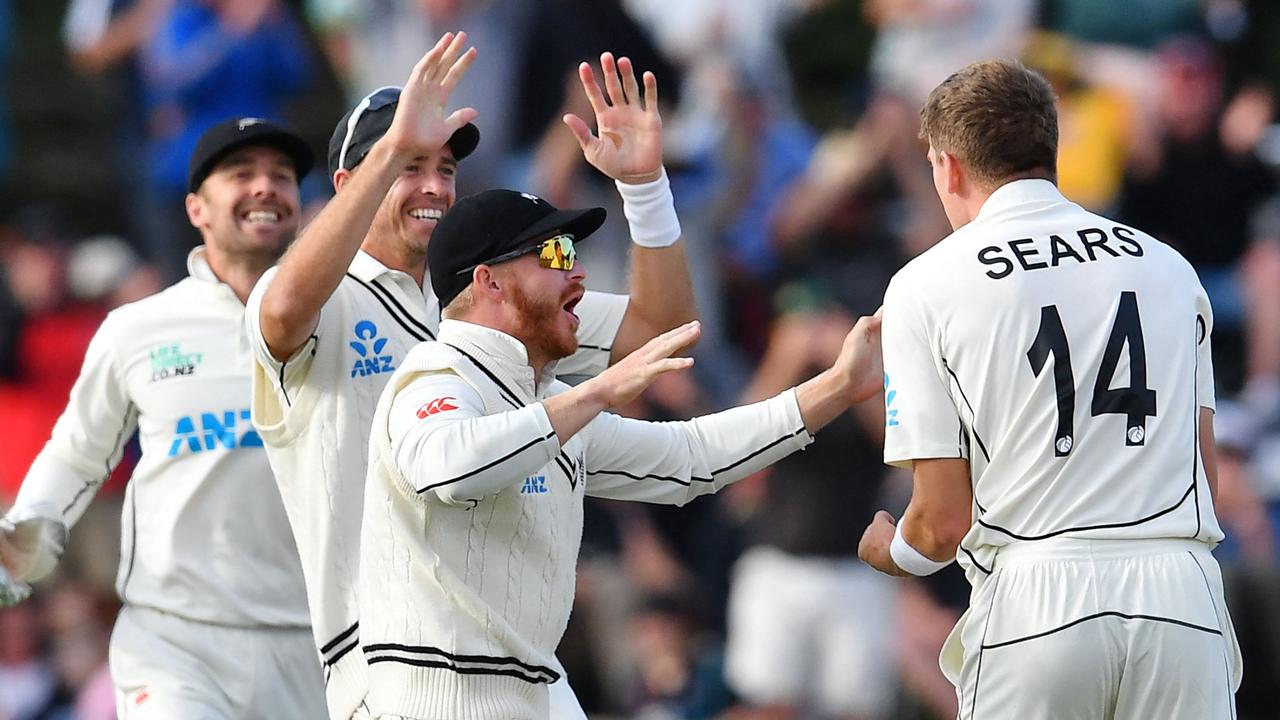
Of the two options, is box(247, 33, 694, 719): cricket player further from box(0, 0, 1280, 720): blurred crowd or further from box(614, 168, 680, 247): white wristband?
box(0, 0, 1280, 720): blurred crowd

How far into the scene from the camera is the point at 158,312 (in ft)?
21.4

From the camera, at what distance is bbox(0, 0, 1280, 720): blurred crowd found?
10.3 meters

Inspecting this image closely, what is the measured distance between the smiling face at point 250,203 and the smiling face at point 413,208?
1.03m

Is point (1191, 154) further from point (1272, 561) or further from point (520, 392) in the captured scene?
point (520, 392)

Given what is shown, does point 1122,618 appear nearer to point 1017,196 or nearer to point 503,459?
point 1017,196

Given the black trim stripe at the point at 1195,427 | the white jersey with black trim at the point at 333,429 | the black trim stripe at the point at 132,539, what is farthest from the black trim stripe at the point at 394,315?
the black trim stripe at the point at 1195,427

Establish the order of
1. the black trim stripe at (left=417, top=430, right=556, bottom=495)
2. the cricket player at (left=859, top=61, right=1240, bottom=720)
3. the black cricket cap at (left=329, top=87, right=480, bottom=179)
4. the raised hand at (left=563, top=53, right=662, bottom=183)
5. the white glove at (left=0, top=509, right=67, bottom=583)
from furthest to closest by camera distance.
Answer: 1. the white glove at (left=0, top=509, right=67, bottom=583)
2. the raised hand at (left=563, top=53, right=662, bottom=183)
3. the black cricket cap at (left=329, top=87, right=480, bottom=179)
4. the cricket player at (left=859, top=61, right=1240, bottom=720)
5. the black trim stripe at (left=417, top=430, right=556, bottom=495)

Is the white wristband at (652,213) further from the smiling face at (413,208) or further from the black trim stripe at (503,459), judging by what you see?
the black trim stripe at (503,459)

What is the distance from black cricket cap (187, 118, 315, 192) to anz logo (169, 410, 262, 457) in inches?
32.8

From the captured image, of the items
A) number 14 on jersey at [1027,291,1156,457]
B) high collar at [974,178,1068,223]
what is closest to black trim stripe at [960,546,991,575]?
number 14 on jersey at [1027,291,1156,457]

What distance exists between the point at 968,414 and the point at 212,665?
2.92 m

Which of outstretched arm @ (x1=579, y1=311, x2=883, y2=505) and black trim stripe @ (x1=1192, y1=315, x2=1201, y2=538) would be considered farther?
outstretched arm @ (x1=579, y1=311, x2=883, y2=505)

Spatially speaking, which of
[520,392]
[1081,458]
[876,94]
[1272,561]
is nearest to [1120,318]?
[1081,458]

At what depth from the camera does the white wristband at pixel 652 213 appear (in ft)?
19.0
